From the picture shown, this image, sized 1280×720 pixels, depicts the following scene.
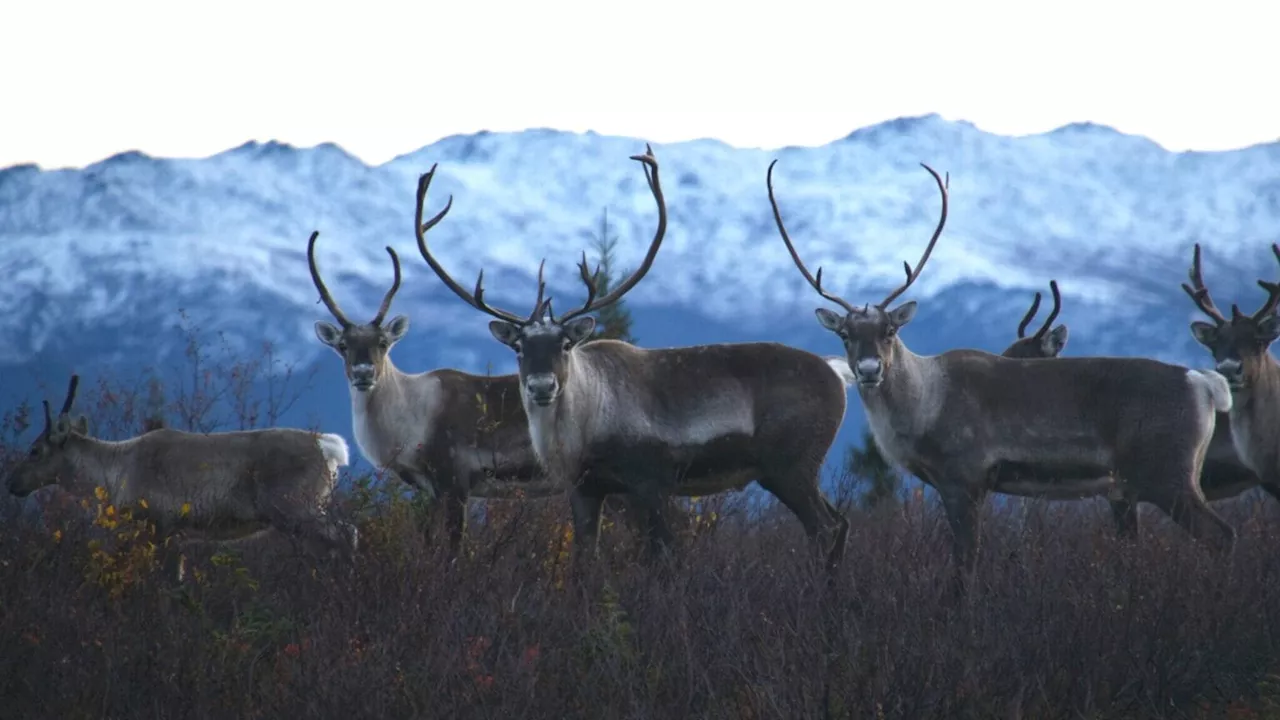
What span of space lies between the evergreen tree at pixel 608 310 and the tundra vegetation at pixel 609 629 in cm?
664

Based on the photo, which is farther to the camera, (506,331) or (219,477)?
(219,477)

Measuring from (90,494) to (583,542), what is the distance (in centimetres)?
365

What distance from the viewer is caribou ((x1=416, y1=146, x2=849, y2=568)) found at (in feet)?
27.4

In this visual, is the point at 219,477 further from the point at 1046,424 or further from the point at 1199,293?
the point at 1199,293

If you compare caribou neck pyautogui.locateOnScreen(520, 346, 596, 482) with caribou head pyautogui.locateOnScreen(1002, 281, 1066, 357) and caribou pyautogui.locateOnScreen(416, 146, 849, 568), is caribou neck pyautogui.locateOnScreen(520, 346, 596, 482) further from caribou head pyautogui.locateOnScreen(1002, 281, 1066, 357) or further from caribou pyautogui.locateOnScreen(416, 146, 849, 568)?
caribou head pyautogui.locateOnScreen(1002, 281, 1066, 357)

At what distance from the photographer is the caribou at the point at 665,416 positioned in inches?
328

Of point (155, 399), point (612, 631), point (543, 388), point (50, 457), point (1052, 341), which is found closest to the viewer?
point (612, 631)

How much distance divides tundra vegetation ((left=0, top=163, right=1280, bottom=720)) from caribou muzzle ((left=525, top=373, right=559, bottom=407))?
615 millimetres

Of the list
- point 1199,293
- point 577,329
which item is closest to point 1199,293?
point 1199,293

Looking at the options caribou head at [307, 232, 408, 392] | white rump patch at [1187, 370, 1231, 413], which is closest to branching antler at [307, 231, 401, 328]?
caribou head at [307, 232, 408, 392]

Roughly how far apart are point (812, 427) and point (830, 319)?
751 mm

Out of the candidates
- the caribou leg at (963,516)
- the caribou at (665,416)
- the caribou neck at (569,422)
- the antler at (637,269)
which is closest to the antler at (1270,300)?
the caribou leg at (963,516)

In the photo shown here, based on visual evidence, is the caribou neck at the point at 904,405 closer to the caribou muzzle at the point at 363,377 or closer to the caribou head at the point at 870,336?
the caribou head at the point at 870,336

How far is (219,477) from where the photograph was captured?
31.1 ft
